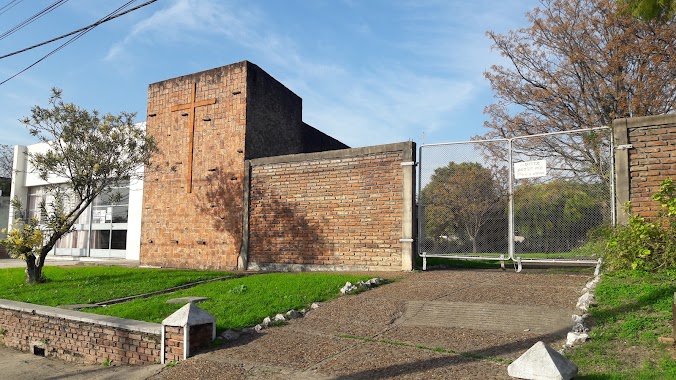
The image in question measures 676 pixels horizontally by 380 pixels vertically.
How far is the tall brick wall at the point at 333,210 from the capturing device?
10.5m

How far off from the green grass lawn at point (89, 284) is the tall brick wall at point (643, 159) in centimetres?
823

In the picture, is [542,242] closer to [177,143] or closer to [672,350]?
[672,350]

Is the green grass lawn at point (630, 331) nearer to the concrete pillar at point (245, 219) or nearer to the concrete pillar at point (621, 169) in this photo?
the concrete pillar at point (621, 169)

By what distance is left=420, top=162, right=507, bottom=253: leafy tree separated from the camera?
9.27 meters

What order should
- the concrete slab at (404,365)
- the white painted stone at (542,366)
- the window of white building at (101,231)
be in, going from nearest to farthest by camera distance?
the white painted stone at (542,366), the concrete slab at (404,365), the window of white building at (101,231)

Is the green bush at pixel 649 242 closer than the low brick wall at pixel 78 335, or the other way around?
the low brick wall at pixel 78 335

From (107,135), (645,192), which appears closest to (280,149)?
(107,135)

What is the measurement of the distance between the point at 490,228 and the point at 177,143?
956 cm

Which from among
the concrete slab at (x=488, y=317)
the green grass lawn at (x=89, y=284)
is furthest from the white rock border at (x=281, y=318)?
the green grass lawn at (x=89, y=284)

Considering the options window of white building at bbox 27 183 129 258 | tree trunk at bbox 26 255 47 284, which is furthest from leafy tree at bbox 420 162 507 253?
window of white building at bbox 27 183 129 258

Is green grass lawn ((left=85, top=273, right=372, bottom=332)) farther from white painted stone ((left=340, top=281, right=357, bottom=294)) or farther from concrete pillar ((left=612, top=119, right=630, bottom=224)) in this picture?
concrete pillar ((left=612, top=119, right=630, bottom=224))

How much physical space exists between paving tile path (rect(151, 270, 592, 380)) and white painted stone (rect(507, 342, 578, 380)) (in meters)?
0.26

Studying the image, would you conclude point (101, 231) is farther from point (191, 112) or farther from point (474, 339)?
point (474, 339)

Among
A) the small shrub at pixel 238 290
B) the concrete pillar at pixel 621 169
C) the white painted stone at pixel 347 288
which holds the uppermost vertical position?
the concrete pillar at pixel 621 169
